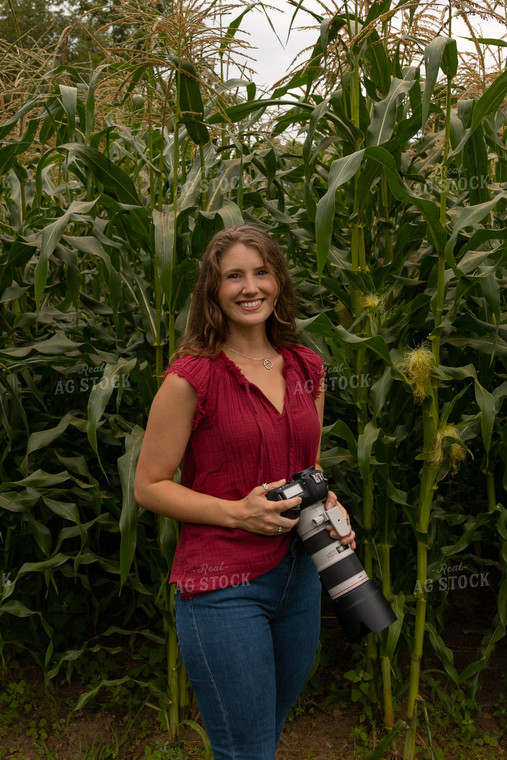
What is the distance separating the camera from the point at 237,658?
5.40 ft

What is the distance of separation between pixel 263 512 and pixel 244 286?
57 centimetres

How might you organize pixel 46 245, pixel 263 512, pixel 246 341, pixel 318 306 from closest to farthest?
1. pixel 263 512
2. pixel 246 341
3. pixel 46 245
4. pixel 318 306

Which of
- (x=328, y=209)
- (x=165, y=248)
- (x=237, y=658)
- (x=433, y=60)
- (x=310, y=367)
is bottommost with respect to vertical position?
(x=237, y=658)

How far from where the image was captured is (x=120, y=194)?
240 centimetres

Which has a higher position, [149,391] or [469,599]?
[149,391]

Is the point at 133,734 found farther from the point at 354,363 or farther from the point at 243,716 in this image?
the point at 354,363

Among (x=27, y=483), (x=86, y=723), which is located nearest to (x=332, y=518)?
(x=27, y=483)

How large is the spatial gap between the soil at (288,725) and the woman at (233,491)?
1.13 metres

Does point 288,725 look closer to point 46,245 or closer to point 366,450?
point 366,450

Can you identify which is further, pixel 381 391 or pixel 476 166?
pixel 476 166

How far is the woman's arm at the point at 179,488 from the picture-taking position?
5.32 ft

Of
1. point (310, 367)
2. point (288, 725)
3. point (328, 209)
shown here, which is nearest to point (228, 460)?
point (310, 367)

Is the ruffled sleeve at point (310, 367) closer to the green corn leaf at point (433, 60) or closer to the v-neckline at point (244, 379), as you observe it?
the v-neckline at point (244, 379)

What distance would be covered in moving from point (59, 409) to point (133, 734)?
1373 mm
